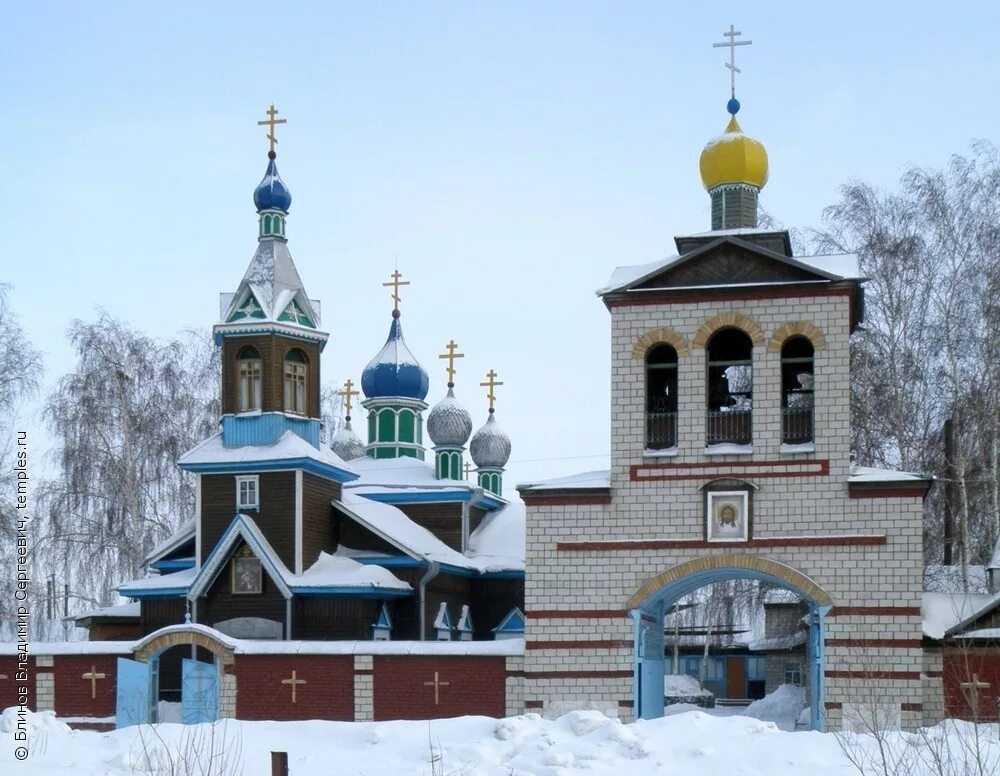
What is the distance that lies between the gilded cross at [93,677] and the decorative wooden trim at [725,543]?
581cm

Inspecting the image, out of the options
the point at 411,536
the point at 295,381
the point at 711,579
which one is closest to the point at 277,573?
the point at 295,381

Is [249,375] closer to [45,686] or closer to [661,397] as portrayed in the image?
[45,686]

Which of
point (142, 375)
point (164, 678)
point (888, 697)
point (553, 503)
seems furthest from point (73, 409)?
point (888, 697)

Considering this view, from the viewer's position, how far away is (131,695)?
19781mm

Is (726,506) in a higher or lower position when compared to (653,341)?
lower

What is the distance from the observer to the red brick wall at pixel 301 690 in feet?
63.5

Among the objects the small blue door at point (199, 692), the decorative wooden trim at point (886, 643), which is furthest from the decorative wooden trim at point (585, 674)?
the small blue door at point (199, 692)

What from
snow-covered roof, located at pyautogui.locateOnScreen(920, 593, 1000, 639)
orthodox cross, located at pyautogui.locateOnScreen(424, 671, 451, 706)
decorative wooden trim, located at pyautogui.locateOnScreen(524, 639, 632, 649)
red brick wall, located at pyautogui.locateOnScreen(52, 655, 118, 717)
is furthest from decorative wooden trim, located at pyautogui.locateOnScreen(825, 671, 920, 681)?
red brick wall, located at pyautogui.locateOnScreen(52, 655, 118, 717)

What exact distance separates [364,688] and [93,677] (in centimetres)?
338

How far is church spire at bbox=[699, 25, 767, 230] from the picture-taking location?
→ 20.8m

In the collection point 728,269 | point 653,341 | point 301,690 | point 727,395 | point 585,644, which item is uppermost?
point 728,269

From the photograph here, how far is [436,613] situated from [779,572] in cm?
848

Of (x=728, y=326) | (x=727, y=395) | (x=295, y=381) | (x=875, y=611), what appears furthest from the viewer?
(x=295, y=381)

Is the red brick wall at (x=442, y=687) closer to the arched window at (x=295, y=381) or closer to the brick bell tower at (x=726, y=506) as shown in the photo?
the brick bell tower at (x=726, y=506)
